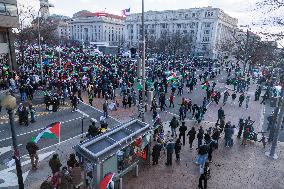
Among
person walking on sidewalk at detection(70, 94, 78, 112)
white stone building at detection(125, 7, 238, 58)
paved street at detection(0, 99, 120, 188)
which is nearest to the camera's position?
paved street at detection(0, 99, 120, 188)

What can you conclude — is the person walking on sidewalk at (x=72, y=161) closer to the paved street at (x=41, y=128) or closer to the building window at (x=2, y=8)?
the paved street at (x=41, y=128)

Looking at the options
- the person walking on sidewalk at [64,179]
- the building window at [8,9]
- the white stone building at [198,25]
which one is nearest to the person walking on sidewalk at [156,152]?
the person walking on sidewalk at [64,179]

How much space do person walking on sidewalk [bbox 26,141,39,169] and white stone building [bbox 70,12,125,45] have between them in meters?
112

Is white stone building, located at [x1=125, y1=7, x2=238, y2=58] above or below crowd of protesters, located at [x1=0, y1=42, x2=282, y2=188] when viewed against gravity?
above

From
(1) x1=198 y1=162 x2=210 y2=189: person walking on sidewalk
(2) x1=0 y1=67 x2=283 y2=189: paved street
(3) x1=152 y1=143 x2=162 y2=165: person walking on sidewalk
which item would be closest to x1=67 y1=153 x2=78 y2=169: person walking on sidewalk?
(2) x1=0 y1=67 x2=283 y2=189: paved street

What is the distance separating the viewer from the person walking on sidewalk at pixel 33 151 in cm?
1122

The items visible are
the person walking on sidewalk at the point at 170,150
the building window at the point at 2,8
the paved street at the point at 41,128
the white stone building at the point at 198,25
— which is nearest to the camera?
the paved street at the point at 41,128

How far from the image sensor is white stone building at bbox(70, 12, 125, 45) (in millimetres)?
124938

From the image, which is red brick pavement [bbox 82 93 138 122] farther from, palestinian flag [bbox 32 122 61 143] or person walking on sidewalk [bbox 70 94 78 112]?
palestinian flag [bbox 32 122 61 143]

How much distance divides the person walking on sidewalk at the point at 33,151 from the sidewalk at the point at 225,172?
13.9ft

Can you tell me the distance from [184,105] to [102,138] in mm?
10879

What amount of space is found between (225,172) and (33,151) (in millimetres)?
9049

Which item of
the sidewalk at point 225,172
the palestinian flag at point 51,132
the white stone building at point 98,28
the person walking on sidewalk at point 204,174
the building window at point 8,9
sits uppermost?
the white stone building at point 98,28

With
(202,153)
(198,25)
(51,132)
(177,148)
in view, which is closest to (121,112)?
(177,148)
